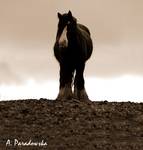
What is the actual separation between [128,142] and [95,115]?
368cm

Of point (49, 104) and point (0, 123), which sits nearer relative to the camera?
point (0, 123)

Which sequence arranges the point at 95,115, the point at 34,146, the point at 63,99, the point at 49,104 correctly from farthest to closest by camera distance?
the point at 63,99 < the point at 49,104 < the point at 95,115 < the point at 34,146

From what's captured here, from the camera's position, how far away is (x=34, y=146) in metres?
17.5

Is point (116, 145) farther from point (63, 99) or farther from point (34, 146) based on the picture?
point (63, 99)

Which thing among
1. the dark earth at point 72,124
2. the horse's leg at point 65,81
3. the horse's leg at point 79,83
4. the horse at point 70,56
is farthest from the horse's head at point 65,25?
the dark earth at point 72,124

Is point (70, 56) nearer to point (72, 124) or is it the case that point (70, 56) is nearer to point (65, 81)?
point (65, 81)

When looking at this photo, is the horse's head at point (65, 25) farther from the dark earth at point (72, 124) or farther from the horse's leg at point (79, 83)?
the dark earth at point (72, 124)

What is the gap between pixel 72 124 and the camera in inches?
796

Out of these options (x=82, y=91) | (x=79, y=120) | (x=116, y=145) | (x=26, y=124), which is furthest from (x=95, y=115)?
(x=82, y=91)

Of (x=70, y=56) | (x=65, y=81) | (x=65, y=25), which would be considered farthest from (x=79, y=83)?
(x=65, y=25)

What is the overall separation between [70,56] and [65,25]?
128 centimetres

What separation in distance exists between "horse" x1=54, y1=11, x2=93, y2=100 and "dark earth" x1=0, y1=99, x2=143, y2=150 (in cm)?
239

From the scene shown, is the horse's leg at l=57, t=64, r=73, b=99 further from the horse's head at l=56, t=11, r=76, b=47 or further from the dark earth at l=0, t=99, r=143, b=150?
the dark earth at l=0, t=99, r=143, b=150

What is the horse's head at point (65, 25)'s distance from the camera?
86.2 ft
